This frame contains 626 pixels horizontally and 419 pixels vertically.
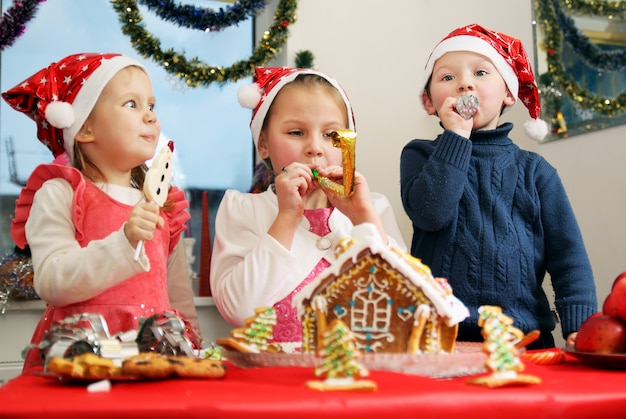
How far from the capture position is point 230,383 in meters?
0.74

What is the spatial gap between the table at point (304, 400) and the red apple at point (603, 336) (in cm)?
17

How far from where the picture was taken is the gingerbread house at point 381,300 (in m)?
0.82

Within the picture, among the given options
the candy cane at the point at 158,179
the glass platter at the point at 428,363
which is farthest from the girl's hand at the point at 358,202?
the glass platter at the point at 428,363

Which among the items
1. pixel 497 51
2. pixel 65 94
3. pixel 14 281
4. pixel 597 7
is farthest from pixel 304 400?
pixel 597 7

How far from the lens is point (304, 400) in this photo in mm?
646

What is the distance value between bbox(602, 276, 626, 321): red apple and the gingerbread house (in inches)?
11.0

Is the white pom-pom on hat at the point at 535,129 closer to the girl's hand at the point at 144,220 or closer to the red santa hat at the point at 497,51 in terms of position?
the red santa hat at the point at 497,51

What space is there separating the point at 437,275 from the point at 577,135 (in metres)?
1.36

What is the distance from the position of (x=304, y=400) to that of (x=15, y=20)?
2.15 m

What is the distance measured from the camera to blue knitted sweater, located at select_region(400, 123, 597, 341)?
4.54ft

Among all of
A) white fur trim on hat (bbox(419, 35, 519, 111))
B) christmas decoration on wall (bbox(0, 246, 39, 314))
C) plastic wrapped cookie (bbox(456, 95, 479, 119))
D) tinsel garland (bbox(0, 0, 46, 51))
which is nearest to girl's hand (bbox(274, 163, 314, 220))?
plastic wrapped cookie (bbox(456, 95, 479, 119))

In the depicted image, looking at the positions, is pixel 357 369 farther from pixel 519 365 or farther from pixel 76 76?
pixel 76 76

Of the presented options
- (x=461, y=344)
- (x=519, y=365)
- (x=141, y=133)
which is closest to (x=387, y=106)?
(x=141, y=133)

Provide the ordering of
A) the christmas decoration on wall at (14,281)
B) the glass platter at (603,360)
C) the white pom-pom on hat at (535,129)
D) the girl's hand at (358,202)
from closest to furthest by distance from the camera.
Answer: the glass platter at (603,360), the girl's hand at (358,202), the white pom-pom on hat at (535,129), the christmas decoration on wall at (14,281)
